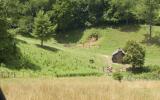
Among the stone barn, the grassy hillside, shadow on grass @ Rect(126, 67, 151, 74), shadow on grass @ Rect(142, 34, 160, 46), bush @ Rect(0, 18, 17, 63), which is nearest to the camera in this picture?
bush @ Rect(0, 18, 17, 63)

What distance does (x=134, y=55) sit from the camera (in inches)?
2874

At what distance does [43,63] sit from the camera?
67312 millimetres

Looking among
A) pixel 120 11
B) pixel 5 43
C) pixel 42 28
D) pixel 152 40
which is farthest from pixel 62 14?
pixel 5 43

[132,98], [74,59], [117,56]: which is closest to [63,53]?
[74,59]

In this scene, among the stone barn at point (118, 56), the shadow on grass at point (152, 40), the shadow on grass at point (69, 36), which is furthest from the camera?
the shadow on grass at point (69, 36)

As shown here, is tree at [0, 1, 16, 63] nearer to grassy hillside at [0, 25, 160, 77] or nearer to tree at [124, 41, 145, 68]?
grassy hillside at [0, 25, 160, 77]

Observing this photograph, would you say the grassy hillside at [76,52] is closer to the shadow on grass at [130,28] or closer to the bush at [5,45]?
the shadow on grass at [130,28]

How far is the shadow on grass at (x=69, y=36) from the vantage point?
96.7 m

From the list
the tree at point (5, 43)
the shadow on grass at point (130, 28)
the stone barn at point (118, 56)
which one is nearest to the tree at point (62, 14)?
the shadow on grass at point (130, 28)

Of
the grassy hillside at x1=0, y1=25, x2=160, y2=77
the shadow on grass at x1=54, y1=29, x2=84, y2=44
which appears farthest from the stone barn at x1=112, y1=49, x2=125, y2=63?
the shadow on grass at x1=54, y1=29, x2=84, y2=44

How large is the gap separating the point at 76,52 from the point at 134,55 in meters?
12.6

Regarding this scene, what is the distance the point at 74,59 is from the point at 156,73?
1407 cm

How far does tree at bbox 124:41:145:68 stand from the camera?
237ft

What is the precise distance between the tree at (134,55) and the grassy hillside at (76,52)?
3.82 m
